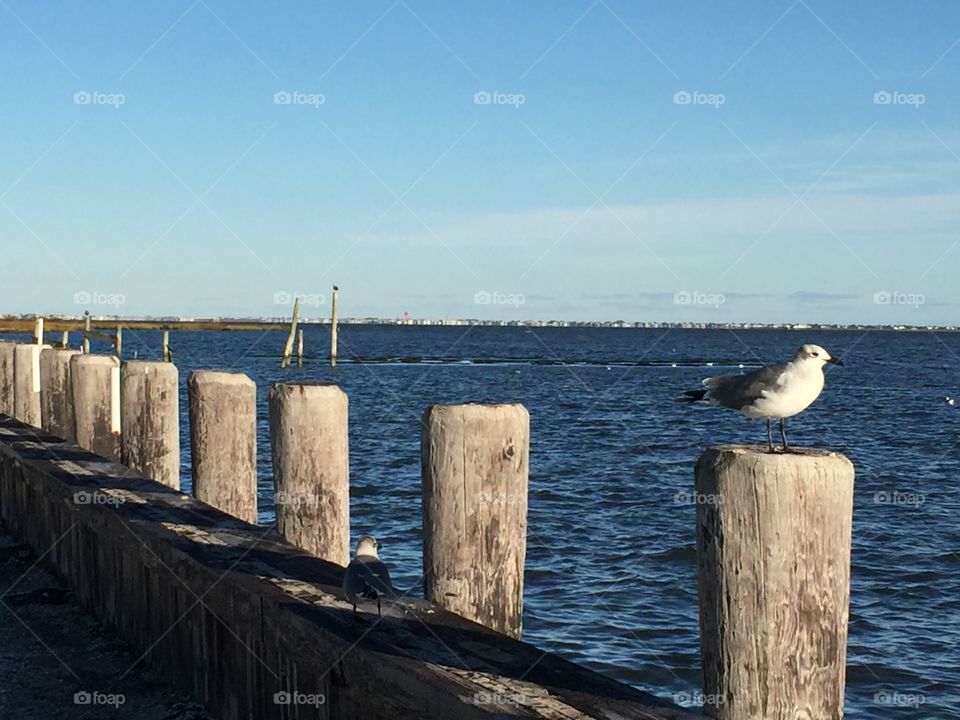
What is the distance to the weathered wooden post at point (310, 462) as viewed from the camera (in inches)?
227

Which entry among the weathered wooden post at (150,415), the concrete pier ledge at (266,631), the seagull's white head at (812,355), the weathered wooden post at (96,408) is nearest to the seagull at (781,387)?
the seagull's white head at (812,355)

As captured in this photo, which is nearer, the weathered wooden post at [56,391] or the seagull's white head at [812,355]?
the seagull's white head at [812,355]

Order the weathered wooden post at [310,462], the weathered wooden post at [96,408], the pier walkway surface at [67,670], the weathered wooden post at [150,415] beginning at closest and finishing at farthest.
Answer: the pier walkway surface at [67,670] → the weathered wooden post at [310,462] → the weathered wooden post at [150,415] → the weathered wooden post at [96,408]

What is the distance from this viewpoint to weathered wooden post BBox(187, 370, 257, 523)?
711 cm

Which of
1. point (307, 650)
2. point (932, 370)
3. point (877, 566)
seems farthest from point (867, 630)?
point (932, 370)

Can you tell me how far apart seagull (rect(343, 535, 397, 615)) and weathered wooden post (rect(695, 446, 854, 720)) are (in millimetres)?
1279

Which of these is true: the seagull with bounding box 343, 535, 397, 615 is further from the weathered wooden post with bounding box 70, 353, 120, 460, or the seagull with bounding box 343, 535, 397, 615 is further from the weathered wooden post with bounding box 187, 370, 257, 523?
the weathered wooden post with bounding box 70, 353, 120, 460

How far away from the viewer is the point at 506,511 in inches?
185

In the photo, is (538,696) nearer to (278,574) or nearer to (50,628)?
(278,574)

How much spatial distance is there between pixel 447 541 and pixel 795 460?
1.95 metres

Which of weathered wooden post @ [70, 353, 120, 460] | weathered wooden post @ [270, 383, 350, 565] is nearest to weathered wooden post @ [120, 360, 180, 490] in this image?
weathered wooden post @ [70, 353, 120, 460]

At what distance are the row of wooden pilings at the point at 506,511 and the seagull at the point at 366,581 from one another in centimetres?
69

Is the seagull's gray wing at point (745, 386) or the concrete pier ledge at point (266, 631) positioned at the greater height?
the seagull's gray wing at point (745, 386)

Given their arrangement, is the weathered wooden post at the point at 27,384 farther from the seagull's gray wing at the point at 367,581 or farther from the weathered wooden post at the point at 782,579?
the weathered wooden post at the point at 782,579
